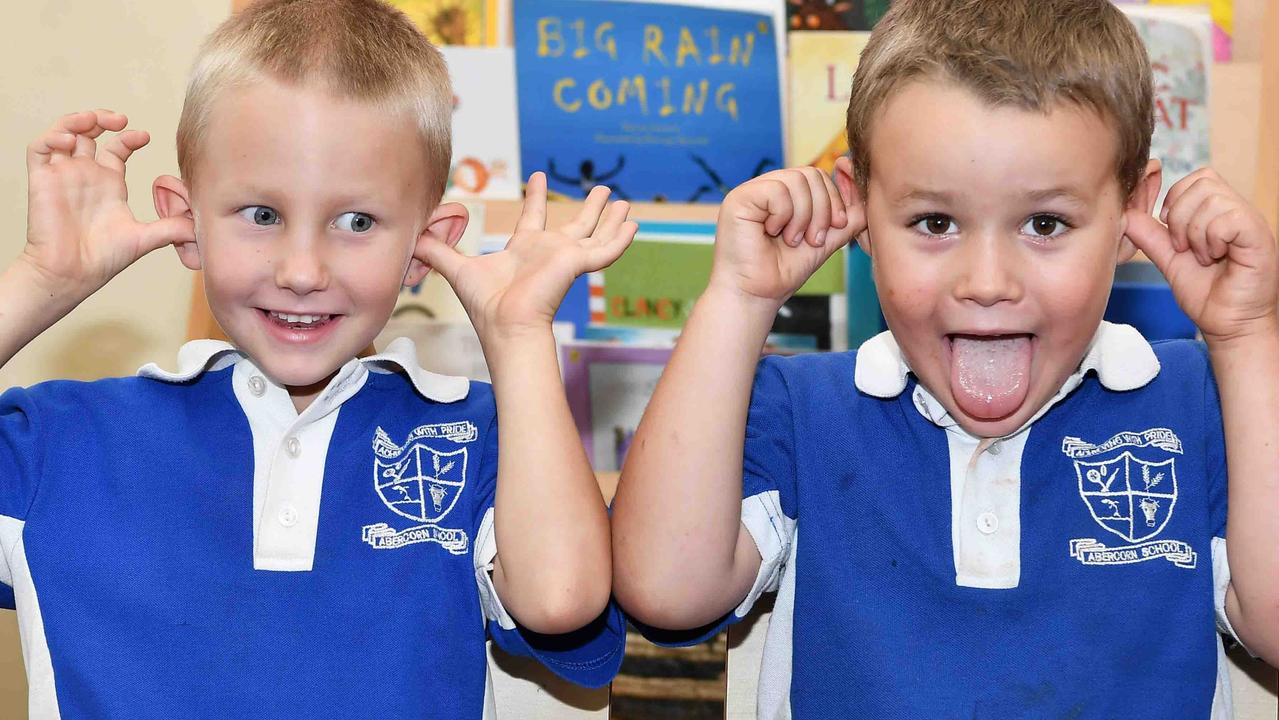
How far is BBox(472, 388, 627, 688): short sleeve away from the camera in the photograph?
1085 millimetres

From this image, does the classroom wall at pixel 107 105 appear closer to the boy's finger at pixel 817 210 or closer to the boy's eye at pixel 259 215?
→ the boy's eye at pixel 259 215

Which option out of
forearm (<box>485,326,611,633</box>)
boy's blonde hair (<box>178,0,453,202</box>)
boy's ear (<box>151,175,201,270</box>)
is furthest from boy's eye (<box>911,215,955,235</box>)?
boy's ear (<box>151,175,201,270</box>)

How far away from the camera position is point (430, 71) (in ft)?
3.80

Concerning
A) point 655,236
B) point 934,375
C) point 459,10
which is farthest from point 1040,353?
point 459,10

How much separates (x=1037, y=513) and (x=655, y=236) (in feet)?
2.90

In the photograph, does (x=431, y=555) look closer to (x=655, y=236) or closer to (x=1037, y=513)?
(x=1037, y=513)

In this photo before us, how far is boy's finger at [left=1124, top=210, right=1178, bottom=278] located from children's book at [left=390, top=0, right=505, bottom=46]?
1036 millimetres

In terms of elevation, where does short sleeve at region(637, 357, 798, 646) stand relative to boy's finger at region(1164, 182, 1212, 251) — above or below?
below

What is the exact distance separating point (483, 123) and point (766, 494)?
3.00ft

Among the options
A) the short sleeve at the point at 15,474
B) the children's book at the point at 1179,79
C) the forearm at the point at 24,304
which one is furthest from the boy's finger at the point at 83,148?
the children's book at the point at 1179,79

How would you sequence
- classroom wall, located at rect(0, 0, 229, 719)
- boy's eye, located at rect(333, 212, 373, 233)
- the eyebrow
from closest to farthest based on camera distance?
the eyebrow, boy's eye, located at rect(333, 212, 373, 233), classroom wall, located at rect(0, 0, 229, 719)

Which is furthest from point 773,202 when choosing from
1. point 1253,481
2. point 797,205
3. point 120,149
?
point 120,149

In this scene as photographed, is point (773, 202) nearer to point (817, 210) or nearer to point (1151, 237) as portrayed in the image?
point (817, 210)

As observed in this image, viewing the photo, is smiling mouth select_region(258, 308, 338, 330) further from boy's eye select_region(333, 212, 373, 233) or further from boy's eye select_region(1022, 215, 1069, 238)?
boy's eye select_region(1022, 215, 1069, 238)
